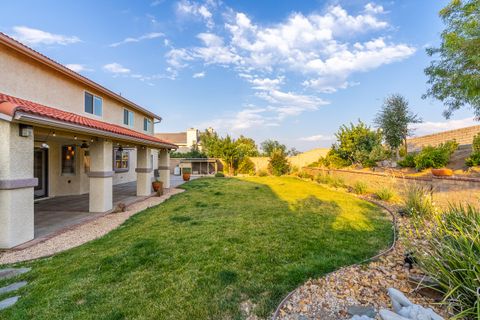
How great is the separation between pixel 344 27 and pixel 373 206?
8.68 metres

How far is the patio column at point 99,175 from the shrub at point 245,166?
19.0 metres

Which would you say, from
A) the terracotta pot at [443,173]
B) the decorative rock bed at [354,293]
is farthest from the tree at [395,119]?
the decorative rock bed at [354,293]

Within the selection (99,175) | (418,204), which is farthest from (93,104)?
(418,204)

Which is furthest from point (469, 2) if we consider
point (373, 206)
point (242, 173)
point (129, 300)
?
point (242, 173)

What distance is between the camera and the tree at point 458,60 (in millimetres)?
8242

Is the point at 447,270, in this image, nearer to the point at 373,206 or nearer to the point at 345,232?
the point at 345,232

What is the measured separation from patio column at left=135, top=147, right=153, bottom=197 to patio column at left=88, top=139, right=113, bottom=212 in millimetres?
3369

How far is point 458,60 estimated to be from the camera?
29.6 ft

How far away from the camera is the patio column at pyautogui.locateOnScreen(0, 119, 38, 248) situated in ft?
15.8

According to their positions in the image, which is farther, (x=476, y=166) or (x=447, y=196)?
(x=476, y=166)

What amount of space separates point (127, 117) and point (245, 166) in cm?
1561

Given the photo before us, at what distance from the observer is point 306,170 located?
69.7 feet

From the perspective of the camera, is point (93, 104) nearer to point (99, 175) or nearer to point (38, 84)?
point (38, 84)

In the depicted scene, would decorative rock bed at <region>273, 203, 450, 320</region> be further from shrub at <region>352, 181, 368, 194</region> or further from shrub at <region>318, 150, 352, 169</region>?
shrub at <region>318, 150, 352, 169</region>
